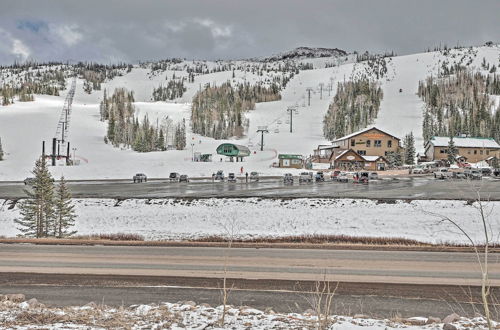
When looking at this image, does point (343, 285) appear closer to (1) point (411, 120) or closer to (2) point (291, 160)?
(2) point (291, 160)

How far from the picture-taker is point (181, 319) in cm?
898

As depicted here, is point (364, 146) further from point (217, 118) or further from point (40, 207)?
point (40, 207)

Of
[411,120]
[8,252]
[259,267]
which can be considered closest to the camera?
[259,267]

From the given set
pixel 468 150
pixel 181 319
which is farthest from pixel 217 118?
pixel 181 319

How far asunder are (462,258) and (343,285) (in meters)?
6.50

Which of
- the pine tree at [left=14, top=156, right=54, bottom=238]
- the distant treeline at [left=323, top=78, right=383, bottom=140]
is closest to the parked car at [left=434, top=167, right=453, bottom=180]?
the pine tree at [left=14, top=156, right=54, bottom=238]

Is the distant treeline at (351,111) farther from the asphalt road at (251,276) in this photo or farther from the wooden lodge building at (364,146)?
the asphalt road at (251,276)

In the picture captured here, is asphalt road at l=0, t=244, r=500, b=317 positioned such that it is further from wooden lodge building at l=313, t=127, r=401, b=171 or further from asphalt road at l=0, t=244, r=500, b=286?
wooden lodge building at l=313, t=127, r=401, b=171

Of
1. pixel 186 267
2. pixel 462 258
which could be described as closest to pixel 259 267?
pixel 186 267

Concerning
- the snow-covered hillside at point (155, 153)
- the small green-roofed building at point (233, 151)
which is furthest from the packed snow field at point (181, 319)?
the small green-roofed building at point (233, 151)

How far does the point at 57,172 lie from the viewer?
66.2 metres

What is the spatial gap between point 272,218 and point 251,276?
17.2m

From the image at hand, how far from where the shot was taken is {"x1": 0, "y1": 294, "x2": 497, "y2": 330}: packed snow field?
8.48 meters

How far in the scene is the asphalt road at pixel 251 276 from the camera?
11.0 metres
